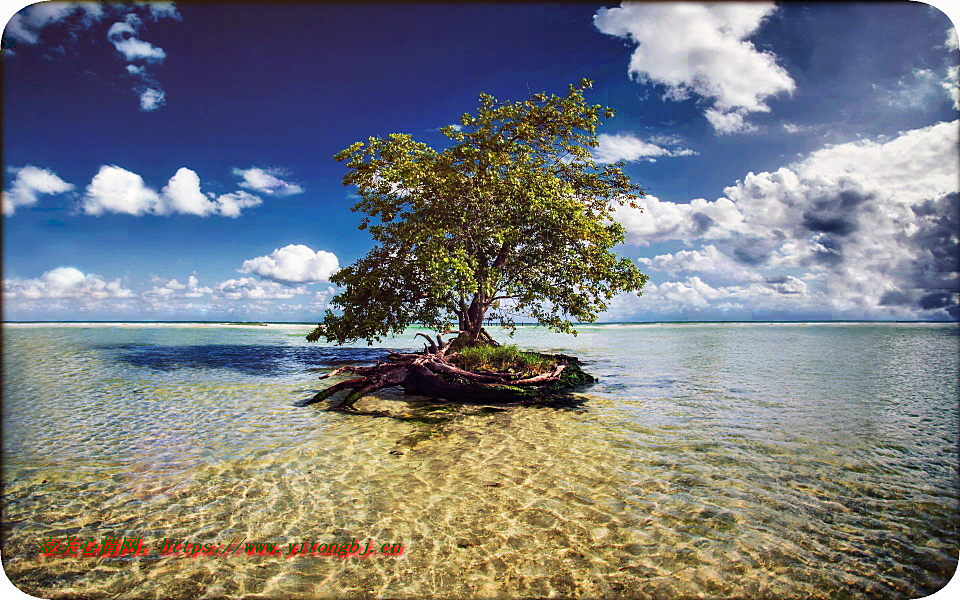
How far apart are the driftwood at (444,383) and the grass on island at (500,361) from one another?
67 centimetres

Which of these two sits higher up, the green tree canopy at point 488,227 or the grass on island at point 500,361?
the green tree canopy at point 488,227

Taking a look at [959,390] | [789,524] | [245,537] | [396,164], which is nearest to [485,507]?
[245,537]

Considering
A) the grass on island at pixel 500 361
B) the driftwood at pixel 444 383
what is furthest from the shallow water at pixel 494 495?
the grass on island at pixel 500 361

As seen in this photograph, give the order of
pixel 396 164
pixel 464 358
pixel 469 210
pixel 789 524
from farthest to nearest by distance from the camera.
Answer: pixel 396 164 < pixel 469 210 < pixel 464 358 < pixel 789 524

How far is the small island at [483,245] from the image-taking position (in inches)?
739

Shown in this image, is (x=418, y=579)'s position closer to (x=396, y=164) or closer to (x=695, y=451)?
(x=695, y=451)

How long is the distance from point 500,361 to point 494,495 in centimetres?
1094

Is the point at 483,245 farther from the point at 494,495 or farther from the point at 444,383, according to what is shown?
the point at 494,495

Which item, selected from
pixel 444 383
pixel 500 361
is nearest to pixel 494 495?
pixel 444 383

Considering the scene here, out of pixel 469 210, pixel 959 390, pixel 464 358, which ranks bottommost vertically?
pixel 959 390

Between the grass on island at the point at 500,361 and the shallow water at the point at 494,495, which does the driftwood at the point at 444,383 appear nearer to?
the grass on island at the point at 500,361

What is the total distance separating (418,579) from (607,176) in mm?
21719

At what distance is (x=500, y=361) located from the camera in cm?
1930

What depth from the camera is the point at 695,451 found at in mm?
11117
